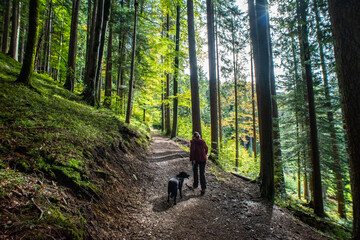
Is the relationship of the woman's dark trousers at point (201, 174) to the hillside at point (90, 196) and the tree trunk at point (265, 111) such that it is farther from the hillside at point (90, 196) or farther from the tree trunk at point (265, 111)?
the tree trunk at point (265, 111)

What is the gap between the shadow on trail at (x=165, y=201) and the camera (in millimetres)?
4312

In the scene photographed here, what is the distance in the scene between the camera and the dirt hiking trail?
3.51 m

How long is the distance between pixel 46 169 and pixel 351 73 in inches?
229

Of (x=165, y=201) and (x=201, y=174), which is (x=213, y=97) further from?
(x=165, y=201)

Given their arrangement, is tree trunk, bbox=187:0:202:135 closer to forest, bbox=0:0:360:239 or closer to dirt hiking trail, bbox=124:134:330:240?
forest, bbox=0:0:360:239

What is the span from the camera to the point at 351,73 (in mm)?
2861

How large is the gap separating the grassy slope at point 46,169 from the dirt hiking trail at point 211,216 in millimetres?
999

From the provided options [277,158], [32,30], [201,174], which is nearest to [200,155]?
[201,174]

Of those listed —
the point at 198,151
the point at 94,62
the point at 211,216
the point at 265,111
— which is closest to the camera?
the point at 211,216

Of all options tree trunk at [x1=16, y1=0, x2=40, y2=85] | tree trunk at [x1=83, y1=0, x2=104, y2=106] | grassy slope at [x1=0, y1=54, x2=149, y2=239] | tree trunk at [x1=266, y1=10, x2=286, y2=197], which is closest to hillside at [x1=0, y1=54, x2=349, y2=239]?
grassy slope at [x1=0, y1=54, x2=149, y2=239]

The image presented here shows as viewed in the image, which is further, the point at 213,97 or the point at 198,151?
the point at 213,97

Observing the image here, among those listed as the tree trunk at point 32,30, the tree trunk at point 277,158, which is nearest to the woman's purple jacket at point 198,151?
the tree trunk at point 277,158

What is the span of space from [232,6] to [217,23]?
1.59 m

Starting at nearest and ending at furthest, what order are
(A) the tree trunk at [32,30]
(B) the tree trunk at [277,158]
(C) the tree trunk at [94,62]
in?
(A) the tree trunk at [32,30] → (B) the tree trunk at [277,158] → (C) the tree trunk at [94,62]
